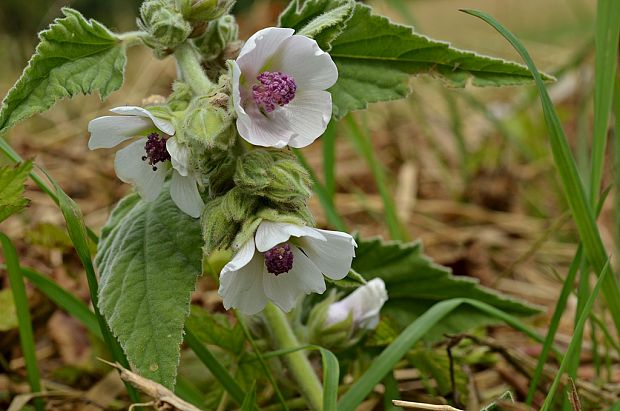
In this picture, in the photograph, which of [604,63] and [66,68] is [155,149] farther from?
[604,63]

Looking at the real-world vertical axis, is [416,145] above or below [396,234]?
below

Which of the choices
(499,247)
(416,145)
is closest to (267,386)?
(499,247)

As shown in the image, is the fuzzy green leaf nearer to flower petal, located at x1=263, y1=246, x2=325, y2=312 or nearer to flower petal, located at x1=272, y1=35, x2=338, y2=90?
flower petal, located at x1=272, y1=35, x2=338, y2=90

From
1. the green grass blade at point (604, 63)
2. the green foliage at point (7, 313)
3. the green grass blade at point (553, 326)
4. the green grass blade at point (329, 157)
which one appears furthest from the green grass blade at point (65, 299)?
the green grass blade at point (604, 63)

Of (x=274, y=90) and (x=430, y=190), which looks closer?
(x=274, y=90)

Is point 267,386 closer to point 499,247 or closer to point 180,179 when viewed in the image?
A: point 180,179

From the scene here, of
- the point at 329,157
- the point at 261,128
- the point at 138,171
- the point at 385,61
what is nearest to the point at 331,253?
the point at 261,128
